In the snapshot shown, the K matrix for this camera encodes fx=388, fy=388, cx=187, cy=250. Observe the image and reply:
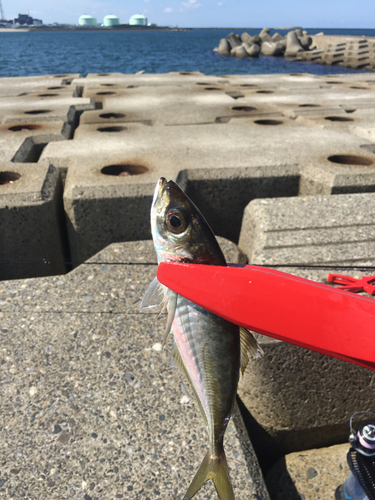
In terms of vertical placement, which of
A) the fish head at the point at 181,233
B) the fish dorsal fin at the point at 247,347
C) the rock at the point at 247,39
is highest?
the rock at the point at 247,39

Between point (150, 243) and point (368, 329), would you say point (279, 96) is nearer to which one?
point (150, 243)

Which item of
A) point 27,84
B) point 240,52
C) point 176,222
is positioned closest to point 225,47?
point 240,52

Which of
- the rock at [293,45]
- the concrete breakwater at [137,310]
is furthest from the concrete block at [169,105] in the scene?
the rock at [293,45]

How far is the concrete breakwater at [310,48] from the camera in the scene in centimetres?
3522

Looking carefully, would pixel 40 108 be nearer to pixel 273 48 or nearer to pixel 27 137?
pixel 27 137

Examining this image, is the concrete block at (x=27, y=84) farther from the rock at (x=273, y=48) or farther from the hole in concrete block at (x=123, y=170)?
the rock at (x=273, y=48)

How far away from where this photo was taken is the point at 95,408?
2023 millimetres

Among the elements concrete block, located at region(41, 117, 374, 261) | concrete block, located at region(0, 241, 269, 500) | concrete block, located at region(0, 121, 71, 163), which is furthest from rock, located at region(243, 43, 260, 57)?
concrete block, located at region(0, 241, 269, 500)

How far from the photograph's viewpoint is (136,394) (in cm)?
210

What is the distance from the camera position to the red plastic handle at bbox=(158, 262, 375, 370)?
884mm

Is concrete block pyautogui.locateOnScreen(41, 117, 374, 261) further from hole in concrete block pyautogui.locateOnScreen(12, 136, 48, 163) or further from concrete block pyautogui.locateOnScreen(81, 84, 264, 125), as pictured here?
concrete block pyautogui.locateOnScreen(81, 84, 264, 125)

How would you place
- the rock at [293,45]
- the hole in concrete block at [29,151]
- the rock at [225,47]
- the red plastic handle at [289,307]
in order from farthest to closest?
1. the rock at [225,47]
2. the rock at [293,45]
3. the hole in concrete block at [29,151]
4. the red plastic handle at [289,307]

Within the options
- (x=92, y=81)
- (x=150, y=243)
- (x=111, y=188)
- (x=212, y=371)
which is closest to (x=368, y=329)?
(x=212, y=371)

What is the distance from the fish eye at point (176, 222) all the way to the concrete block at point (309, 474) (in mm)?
2074
